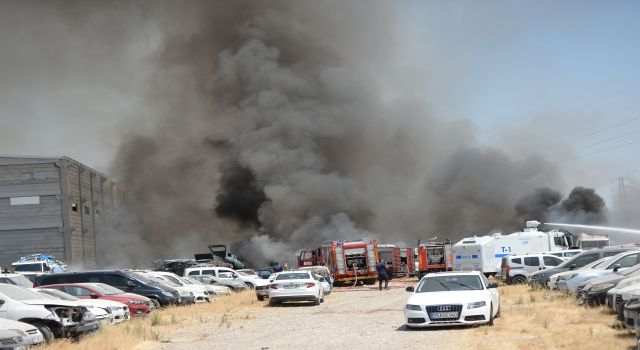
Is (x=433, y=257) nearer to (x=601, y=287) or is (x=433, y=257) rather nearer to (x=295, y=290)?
(x=295, y=290)

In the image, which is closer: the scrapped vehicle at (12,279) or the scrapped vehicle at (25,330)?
the scrapped vehicle at (25,330)

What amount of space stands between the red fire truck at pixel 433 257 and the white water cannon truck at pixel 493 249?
235 cm

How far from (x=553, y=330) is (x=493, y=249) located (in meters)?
29.4

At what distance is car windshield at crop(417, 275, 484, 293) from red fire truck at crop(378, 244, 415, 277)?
33.5 meters

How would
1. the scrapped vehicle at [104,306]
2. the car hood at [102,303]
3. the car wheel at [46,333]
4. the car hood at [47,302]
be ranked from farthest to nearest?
the car hood at [102,303], the scrapped vehicle at [104,306], the car hood at [47,302], the car wheel at [46,333]

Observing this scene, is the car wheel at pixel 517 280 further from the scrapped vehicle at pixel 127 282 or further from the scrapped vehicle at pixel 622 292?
the scrapped vehicle at pixel 622 292

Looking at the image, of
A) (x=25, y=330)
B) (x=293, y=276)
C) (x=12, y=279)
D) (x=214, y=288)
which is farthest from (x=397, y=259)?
(x=25, y=330)

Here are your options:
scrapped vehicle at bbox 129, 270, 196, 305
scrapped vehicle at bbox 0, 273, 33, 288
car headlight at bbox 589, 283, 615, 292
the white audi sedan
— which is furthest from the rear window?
scrapped vehicle at bbox 0, 273, 33, 288

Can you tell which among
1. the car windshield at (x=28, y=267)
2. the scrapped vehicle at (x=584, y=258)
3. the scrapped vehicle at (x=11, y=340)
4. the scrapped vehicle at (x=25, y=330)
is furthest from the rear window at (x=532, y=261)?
the car windshield at (x=28, y=267)

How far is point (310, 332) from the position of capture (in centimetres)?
1727

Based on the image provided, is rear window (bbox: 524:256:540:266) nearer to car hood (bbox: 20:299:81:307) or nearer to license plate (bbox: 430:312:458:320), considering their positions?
license plate (bbox: 430:312:458:320)

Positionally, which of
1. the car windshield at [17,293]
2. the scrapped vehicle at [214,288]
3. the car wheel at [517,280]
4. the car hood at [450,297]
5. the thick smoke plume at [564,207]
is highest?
the thick smoke plume at [564,207]

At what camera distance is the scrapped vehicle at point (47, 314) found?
15570 mm

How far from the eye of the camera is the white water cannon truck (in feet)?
143
